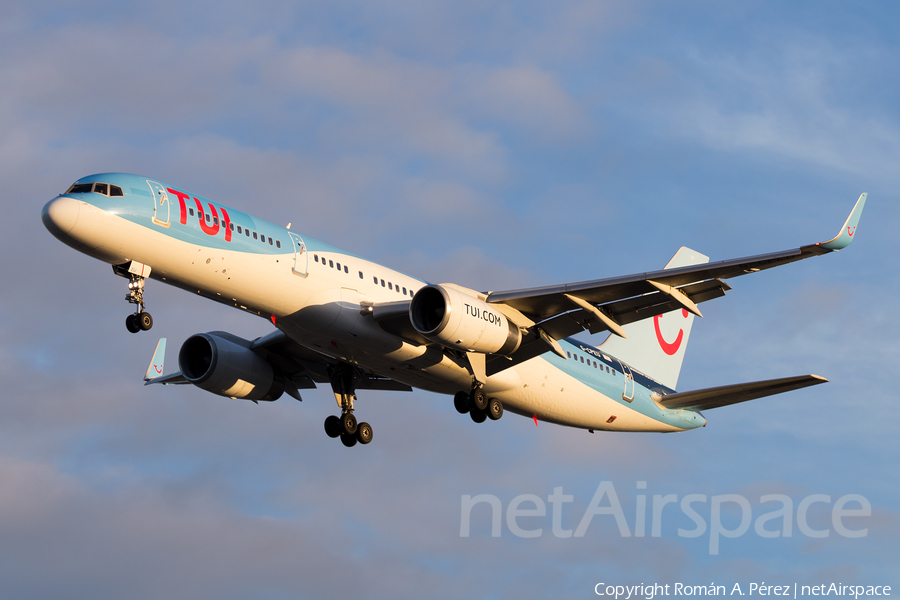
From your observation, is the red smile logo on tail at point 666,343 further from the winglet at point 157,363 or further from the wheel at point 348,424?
the winglet at point 157,363

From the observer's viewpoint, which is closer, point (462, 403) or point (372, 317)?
point (372, 317)

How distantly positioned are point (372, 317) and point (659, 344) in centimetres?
1668

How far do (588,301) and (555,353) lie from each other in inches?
108

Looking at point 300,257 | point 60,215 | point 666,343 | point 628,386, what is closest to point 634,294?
point 628,386

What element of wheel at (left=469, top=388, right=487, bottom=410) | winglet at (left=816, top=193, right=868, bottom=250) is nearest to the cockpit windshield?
wheel at (left=469, top=388, right=487, bottom=410)

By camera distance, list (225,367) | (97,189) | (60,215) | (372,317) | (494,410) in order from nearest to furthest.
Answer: (60,215), (97,189), (372,317), (494,410), (225,367)

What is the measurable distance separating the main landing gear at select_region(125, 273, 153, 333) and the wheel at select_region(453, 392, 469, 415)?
10142 mm

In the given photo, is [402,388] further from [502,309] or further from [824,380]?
[824,380]

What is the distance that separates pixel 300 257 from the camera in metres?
27.5

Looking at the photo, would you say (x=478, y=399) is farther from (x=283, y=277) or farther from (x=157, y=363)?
(x=157, y=363)

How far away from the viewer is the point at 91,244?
2466cm

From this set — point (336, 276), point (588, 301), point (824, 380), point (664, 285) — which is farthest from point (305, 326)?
point (824, 380)

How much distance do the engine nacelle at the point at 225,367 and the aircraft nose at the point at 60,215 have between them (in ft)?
32.0

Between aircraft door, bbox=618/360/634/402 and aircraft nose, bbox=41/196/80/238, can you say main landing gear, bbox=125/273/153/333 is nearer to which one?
aircraft nose, bbox=41/196/80/238
